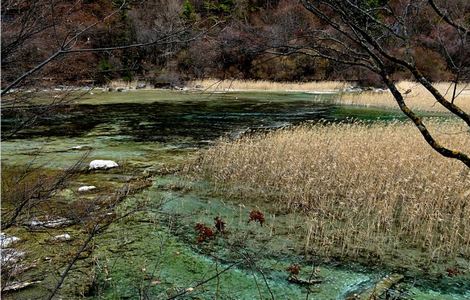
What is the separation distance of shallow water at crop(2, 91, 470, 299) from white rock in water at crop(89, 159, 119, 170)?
1.06ft

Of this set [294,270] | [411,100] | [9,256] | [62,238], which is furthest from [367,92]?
[9,256]

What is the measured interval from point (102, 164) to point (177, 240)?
4561 millimetres

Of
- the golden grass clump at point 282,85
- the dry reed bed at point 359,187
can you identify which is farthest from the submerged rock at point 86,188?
the golden grass clump at point 282,85

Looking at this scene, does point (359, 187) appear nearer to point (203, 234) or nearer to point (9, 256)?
point (203, 234)

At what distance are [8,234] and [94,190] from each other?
7.12ft

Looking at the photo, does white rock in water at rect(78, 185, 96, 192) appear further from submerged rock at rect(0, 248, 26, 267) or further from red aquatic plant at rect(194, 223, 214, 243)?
submerged rock at rect(0, 248, 26, 267)

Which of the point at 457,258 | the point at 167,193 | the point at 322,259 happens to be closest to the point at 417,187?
the point at 457,258

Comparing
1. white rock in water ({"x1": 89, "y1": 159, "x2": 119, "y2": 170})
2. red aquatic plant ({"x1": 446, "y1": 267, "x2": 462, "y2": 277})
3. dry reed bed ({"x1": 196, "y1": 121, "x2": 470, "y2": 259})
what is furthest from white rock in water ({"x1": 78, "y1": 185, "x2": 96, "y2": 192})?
red aquatic plant ({"x1": 446, "y1": 267, "x2": 462, "y2": 277})

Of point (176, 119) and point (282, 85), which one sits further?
point (282, 85)

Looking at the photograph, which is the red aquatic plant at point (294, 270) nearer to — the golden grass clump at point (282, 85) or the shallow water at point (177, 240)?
the shallow water at point (177, 240)

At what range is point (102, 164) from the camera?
9.80 meters

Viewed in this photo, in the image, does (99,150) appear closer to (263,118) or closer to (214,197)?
(214,197)

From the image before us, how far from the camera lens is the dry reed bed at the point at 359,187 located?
5.84 meters

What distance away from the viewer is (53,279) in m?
4.70
